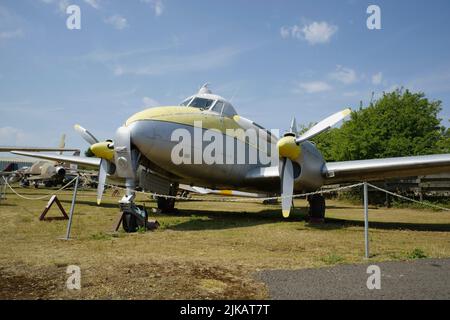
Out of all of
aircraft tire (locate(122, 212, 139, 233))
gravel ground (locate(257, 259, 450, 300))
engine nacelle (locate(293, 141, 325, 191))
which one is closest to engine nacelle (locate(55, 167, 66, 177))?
aircraft tire (locate(122, 212, 139, 233))

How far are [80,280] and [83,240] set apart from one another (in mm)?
3523

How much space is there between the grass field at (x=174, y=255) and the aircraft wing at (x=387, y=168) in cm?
235

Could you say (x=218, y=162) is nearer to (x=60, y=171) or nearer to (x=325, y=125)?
(x=325, y=125)

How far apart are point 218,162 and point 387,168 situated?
5.83 meters

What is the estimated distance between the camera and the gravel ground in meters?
4.05

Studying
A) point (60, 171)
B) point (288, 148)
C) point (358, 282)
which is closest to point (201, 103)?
point (288, 148)

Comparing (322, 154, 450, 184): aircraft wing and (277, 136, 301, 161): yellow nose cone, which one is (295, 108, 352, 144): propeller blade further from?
(322, 154, 450, 184): aircraft wing

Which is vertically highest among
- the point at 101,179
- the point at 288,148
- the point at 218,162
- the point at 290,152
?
the point at 288,148

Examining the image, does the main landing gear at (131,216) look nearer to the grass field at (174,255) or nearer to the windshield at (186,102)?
the grass field at (174,255)

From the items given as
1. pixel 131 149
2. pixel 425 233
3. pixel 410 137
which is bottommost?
pixel 425 233

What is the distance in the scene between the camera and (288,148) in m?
10.8

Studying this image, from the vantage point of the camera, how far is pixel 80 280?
14.6 ft
